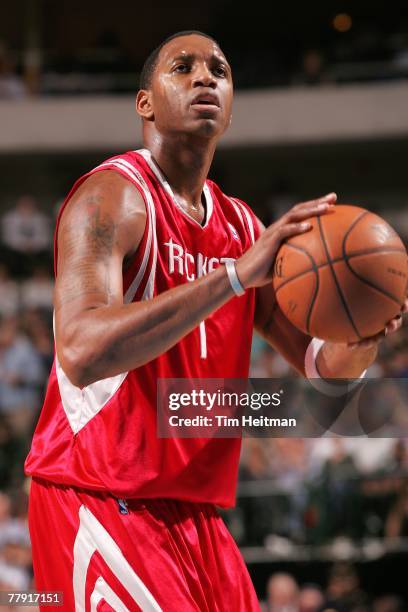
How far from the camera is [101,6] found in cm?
1612

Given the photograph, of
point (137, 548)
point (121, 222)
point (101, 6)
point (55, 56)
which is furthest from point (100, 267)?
point (101, 6)

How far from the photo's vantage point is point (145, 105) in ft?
11.2

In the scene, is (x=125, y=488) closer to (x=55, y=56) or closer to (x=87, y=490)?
(x=87, y=490)

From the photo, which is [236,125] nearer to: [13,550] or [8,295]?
[8,295]

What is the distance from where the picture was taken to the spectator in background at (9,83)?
14.1m

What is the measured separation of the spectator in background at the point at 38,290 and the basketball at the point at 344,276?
895cm

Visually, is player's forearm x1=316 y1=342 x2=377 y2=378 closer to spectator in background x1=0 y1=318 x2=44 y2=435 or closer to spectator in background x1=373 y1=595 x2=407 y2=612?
spectator in background x1=373 y1=595 x2=407 y2=612

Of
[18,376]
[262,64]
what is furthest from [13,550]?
[262,64]

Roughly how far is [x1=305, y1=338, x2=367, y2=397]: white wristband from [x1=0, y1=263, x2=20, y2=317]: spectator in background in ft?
26.2

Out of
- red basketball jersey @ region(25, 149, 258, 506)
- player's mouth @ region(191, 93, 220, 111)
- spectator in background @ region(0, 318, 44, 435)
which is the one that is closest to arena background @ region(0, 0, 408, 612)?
spectator in background @ region(0, 318, 44, 435)

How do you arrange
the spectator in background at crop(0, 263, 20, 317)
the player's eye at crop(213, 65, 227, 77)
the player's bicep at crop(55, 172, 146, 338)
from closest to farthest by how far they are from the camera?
1. the player's bicep at crop(55, 172, 146, 338)
2. the player's eye at crop(213, 65, 227, 77)
3. the spectator in background at crop(0, 263, 20, 317)

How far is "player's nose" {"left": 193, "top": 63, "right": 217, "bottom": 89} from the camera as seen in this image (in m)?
3.18

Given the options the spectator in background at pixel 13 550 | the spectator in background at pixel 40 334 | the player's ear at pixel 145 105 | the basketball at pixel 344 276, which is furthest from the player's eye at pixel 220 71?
the spectator in background at pixel 40 334

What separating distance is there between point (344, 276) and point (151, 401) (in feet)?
2.47
